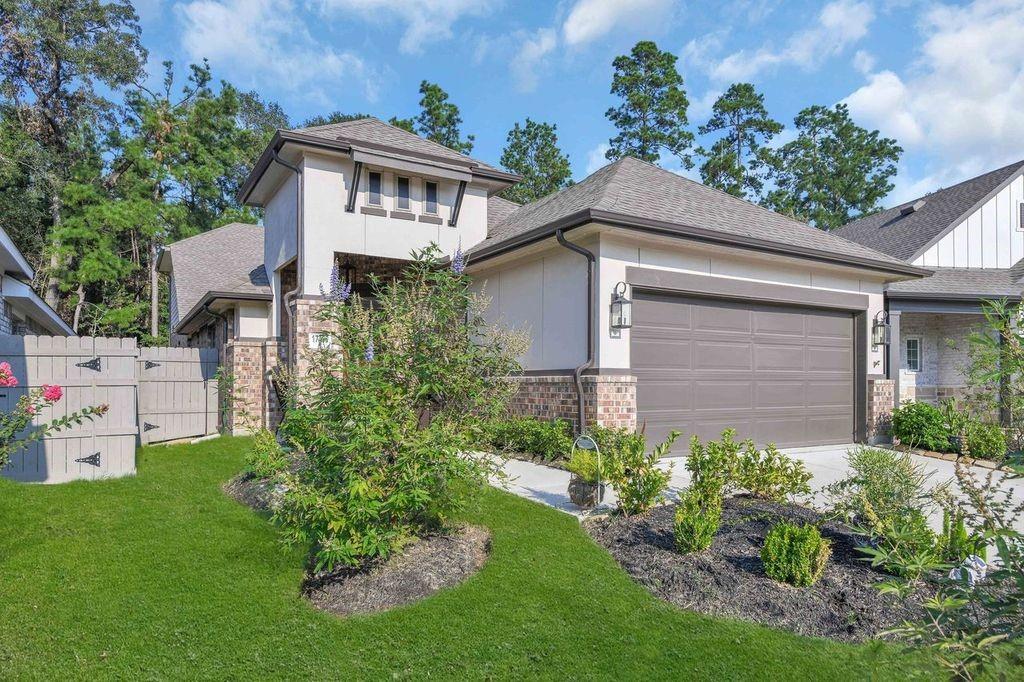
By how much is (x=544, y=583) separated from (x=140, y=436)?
8600 mm

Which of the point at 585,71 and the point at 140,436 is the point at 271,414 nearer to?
the point at 140,436

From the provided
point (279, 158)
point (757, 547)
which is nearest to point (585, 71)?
point (279, 158)

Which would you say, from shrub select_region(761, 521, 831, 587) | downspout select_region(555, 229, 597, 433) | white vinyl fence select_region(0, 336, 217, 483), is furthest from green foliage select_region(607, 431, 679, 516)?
white vinyl fence select_region(0, 336, 217, 483)

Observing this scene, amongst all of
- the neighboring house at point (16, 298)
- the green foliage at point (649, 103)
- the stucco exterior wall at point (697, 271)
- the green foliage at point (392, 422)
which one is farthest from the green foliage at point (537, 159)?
the green foliage at point (392, 422)

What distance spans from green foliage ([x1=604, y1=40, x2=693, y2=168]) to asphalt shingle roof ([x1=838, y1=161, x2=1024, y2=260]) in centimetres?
1554

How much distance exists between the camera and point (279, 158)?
10352 millimetres

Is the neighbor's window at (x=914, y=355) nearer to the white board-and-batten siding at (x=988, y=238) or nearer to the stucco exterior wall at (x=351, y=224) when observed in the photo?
the white board-and-batten siding at (x=988, y=238)

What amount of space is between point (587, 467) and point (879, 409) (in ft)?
25.6

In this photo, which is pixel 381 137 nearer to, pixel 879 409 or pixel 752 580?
pixel 752 580

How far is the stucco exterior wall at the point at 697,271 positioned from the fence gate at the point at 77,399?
582cm

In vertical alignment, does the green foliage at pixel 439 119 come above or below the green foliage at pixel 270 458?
above

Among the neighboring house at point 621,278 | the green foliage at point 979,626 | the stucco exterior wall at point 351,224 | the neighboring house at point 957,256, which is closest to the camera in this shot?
the green foliage at point 979,626

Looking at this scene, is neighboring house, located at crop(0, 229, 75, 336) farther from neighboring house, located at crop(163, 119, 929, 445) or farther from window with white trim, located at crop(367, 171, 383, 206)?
window with white trim, located at crop(367, 171, 383, 206)

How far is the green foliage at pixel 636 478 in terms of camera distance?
516cm
